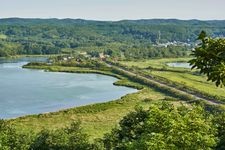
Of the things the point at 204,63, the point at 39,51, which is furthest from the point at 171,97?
the point at 39,51

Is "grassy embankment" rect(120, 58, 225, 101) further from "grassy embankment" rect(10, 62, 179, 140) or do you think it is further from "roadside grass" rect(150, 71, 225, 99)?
"grassy embankment" rect(10, 62, 179, 140)

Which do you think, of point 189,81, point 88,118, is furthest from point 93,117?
point 189,81

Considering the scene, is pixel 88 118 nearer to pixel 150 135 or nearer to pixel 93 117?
Answer: pixel 93 117

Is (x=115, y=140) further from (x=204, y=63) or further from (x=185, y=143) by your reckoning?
(x=204, y=63)

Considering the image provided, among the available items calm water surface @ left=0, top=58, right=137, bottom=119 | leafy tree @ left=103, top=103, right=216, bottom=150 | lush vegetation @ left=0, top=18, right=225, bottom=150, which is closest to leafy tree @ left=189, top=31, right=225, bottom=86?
lush vegetation @ left=0, top=18, right=225, bottom=150

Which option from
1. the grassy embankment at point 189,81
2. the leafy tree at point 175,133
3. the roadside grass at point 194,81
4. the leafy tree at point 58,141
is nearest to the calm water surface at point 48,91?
the grassy embankment at point 189,81

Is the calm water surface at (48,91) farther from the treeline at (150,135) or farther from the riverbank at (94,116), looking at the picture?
the treeline at (150,135)
